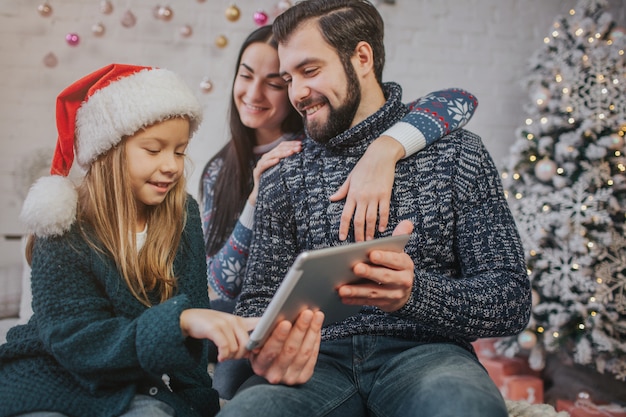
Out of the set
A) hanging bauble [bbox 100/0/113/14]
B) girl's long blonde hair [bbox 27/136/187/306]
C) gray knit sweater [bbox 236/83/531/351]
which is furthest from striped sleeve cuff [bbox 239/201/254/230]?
hanging bauble [bbox 100/0/113/14]

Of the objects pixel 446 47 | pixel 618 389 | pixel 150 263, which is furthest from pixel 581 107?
pixel 150 263

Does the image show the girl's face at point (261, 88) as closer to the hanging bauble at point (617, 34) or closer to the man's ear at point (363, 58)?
the man's ear at point (363, 58)

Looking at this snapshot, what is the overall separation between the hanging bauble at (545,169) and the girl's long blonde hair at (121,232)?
1.72 meters

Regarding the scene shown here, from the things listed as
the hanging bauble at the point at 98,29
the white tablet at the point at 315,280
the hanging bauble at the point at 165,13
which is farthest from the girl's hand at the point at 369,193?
the hanging bauble at the point at 98,29

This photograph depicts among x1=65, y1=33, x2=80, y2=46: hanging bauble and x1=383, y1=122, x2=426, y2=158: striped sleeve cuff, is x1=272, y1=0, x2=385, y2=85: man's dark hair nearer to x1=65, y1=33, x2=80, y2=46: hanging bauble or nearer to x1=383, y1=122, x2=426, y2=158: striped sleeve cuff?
x1=383, y1=122, x2=426, y2=158: striped sleeve cuff

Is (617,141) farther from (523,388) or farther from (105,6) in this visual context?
(105,6)

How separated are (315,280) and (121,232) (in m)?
0.45

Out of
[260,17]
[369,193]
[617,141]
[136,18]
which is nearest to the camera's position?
[369,193]

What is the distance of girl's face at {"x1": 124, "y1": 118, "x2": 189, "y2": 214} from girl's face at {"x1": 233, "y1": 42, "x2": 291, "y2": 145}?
62 centimetres

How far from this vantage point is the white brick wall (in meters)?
2.70

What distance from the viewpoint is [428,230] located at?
1307 millimetres

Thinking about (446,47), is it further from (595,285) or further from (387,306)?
(387,306)

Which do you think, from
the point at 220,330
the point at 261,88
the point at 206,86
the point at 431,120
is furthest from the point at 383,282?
the point at 206,86

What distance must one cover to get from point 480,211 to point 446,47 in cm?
190
